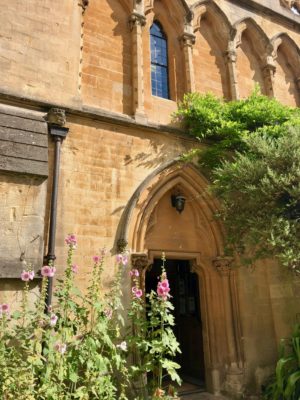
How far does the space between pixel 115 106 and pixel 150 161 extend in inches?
53.8

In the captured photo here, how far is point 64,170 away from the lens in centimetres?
578

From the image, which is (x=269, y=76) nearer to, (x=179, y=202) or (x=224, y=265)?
(x=179, y=202)

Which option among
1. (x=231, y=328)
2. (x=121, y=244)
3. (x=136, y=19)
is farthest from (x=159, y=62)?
(x=231, y=328)

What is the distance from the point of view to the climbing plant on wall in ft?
18.3

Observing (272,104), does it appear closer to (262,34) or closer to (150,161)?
(150,161)

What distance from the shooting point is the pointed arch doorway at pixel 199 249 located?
625 cm

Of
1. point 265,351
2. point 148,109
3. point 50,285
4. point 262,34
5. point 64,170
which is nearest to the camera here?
point 50,285

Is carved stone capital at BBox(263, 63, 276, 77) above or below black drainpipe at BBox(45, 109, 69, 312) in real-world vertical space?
above

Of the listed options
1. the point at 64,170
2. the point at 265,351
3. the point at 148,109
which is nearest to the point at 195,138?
the point at 148,109

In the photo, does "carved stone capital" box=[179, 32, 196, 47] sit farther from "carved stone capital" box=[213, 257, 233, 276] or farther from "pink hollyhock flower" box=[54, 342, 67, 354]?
"pink hollyhock flower" box=[54, 342, 67, 354]

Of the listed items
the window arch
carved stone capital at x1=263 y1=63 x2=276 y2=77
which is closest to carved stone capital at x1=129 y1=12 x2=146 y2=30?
the window arch

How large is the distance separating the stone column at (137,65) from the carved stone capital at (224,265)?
3.15 meters

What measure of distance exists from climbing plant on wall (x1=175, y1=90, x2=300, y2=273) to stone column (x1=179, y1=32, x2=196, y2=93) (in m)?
0.57

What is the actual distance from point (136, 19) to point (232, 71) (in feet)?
8.97
